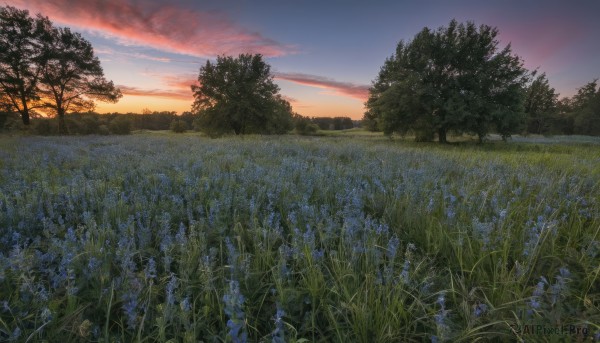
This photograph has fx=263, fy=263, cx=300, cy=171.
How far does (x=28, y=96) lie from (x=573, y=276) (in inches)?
1600

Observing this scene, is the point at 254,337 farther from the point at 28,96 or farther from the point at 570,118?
the point at 570,118

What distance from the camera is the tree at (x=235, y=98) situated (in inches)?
1197

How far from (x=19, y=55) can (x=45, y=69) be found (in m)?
2.03

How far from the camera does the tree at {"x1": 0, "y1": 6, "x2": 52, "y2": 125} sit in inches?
997

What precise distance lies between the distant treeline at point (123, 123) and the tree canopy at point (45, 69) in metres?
3.25

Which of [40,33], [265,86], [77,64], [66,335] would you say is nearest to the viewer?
[66,335]

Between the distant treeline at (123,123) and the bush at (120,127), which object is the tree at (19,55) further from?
the bush at (120,127)

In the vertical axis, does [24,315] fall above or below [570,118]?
below

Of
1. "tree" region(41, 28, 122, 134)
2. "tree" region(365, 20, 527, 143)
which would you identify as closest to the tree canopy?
"tree" region(41, 28, 122, 134)

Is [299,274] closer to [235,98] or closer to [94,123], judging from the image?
[235,98]

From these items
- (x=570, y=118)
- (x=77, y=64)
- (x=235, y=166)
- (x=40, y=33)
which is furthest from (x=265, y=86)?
(x=570, y=118)

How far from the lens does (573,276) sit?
6.36 ft

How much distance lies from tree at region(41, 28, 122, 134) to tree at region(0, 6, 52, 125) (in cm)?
73

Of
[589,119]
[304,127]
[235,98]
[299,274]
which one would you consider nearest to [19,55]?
[235,98]
